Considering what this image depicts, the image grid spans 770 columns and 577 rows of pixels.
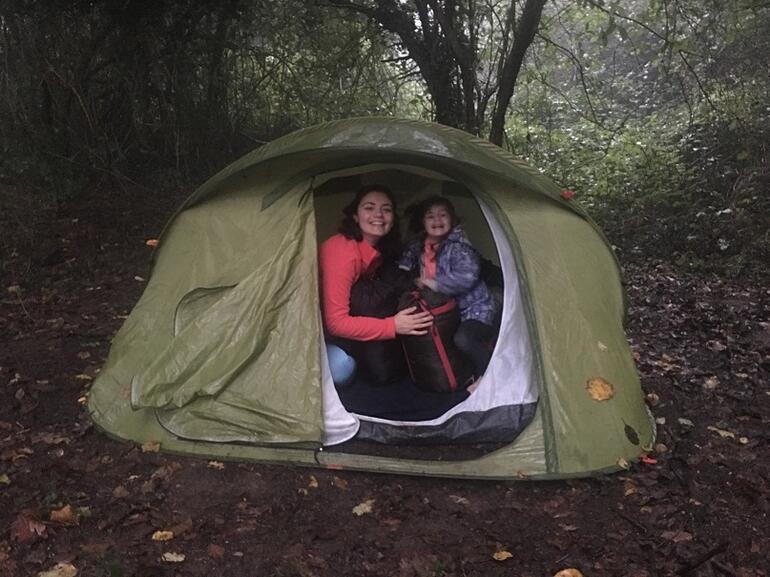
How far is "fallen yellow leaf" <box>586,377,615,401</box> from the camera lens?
10.4 ft

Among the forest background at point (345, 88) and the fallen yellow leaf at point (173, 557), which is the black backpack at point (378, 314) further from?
the forest background at point (345, 88)

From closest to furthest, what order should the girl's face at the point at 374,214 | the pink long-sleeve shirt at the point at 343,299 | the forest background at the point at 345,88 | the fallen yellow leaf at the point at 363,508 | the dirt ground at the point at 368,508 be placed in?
the dirt ground at the point at 368,508, the fallen yellow leaf at the point at 363,508, the pink long-sleeve shirt at the point at 343,299, the girl's face at the point at 374,214, the forest background at the point at 345,88

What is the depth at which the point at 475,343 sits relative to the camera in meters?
3.83

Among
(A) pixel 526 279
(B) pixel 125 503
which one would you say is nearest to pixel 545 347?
(A) pixel 526 279

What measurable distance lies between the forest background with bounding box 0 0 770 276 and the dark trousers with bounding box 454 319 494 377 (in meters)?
3.63

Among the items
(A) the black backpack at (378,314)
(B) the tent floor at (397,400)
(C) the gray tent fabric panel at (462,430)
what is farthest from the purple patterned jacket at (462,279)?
(C) the gray tent fabric panel at (462,430)

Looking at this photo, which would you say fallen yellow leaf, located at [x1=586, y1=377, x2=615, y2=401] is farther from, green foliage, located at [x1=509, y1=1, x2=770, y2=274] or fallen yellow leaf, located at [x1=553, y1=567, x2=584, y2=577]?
green foliage, located at [x1=509, y1=1, x2=770, y2=274]

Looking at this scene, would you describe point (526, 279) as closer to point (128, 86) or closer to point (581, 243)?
point (581, 243)

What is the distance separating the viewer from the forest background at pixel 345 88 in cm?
694

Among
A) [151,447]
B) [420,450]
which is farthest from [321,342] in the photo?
[151,447]

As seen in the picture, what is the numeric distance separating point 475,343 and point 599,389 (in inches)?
31.7

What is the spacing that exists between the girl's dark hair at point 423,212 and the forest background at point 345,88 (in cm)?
328

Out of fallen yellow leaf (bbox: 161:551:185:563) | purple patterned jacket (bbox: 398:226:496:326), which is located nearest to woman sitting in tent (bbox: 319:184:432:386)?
purple patterned jacket (bbox: 398:226:496:326)

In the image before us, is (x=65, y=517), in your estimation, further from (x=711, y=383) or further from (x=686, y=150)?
(x=686, y=150)
